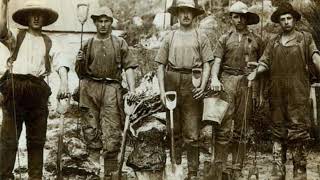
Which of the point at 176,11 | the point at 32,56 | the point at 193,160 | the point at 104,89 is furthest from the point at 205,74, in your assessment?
the point at 32,56

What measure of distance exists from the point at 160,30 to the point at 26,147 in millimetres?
1502

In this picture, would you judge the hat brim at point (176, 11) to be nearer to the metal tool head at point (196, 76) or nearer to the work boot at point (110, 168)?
the metal tool head at point (196, 76)

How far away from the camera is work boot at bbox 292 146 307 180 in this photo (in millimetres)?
5379

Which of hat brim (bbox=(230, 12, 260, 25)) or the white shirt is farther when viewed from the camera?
hat brim (bbox=(230, 12, 260, 25))

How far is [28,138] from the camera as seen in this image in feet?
17.8

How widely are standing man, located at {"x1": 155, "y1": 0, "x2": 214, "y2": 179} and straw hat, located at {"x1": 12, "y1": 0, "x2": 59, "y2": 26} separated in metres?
0.96

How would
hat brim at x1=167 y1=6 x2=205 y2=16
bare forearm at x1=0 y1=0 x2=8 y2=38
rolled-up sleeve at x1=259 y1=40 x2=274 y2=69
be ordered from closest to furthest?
bare forearm at x1=0 y1=0 x2=8 y2=38, rolled-up sleeve at x1=259 y1=40 x2=274 y2=69, hat brim at x1=167 y1=6 x2=205 y2=16

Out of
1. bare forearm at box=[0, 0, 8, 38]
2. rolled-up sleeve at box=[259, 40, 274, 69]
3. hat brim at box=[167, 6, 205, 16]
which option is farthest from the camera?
hat brim at box=[167, 6, 205, 16]

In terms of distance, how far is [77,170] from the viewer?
5.45 meters

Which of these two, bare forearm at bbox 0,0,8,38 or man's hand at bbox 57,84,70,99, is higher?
bare forearm at bbox 0,0,8,38

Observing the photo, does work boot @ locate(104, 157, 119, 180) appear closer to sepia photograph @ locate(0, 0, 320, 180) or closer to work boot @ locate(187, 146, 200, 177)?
sepia photograph @ locate(0, 0, 320, 180)

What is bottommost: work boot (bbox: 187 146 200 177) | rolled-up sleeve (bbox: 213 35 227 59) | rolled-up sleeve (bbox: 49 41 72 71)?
work boot (bbox: 187 146 200 177)

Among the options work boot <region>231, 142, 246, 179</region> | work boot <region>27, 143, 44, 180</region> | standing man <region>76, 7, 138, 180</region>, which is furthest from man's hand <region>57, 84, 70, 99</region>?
work boot <region>231, 142, 246, 179</region>

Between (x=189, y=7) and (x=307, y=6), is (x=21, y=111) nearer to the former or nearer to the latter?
(x=189, y=7)
